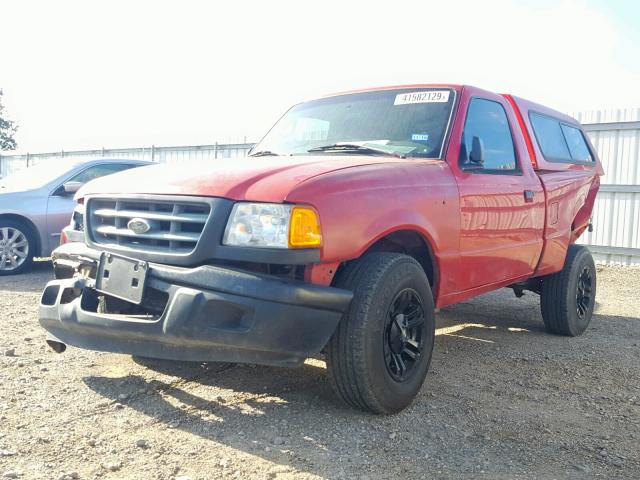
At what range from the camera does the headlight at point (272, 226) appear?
110 inches

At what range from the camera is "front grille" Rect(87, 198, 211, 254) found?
2.93m

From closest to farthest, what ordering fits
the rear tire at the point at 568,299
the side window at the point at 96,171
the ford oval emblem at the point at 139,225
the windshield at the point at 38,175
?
the ford oval emblem at the point at 139,225, the rear tire at the point at 568,299, the windshield at the point at 38,175, the side window at the point at 96,171

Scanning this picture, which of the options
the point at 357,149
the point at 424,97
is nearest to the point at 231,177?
the point at 357,149

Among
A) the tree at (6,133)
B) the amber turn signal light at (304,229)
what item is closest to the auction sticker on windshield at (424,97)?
the amber turn signal light at (304,229)

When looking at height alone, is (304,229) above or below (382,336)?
above

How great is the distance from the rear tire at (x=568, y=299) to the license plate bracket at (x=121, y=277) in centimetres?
382

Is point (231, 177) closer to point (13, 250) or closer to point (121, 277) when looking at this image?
point (121, 277)

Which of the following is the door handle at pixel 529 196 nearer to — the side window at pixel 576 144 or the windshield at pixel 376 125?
the windshield at pixel 376 125

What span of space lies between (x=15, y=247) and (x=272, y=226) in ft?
19.2

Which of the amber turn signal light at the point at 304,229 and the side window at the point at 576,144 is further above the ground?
the side window at the point at 576,144

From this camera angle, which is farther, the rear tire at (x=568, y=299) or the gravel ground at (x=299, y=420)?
the rear tire at (x=568, y=299)

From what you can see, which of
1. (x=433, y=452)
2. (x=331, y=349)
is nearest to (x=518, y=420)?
(x=433, y=452)

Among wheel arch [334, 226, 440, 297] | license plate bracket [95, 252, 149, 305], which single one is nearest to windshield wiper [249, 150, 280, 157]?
wheel arch [334, 226, 440, 297]

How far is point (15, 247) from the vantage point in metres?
7.54
